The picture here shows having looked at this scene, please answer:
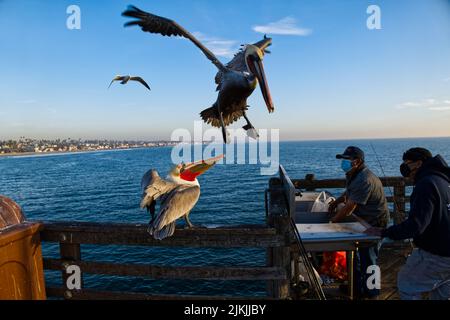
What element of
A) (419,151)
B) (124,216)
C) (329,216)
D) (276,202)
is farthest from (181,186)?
(124,216)

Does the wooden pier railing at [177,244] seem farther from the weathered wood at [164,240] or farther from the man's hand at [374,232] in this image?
the man's hand at [374,232]

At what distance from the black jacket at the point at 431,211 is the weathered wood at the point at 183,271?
4.78 ft

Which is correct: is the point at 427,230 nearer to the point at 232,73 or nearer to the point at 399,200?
the point at 232,73

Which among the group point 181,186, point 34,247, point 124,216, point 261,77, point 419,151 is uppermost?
point 261,77

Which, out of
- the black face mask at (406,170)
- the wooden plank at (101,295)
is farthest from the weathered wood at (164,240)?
the black face mask at (406,170)

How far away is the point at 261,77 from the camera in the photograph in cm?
354

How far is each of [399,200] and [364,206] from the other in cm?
298

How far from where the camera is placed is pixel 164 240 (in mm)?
3340

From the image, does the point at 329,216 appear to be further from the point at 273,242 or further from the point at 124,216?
the point at 124,216

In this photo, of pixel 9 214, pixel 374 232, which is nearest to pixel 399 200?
pixel 374 232

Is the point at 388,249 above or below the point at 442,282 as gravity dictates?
below

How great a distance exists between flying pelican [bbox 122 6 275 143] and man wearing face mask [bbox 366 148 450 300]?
1797 millimetres

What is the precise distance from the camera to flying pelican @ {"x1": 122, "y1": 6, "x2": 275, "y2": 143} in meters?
3.67

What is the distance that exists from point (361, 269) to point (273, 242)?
7.44ft
